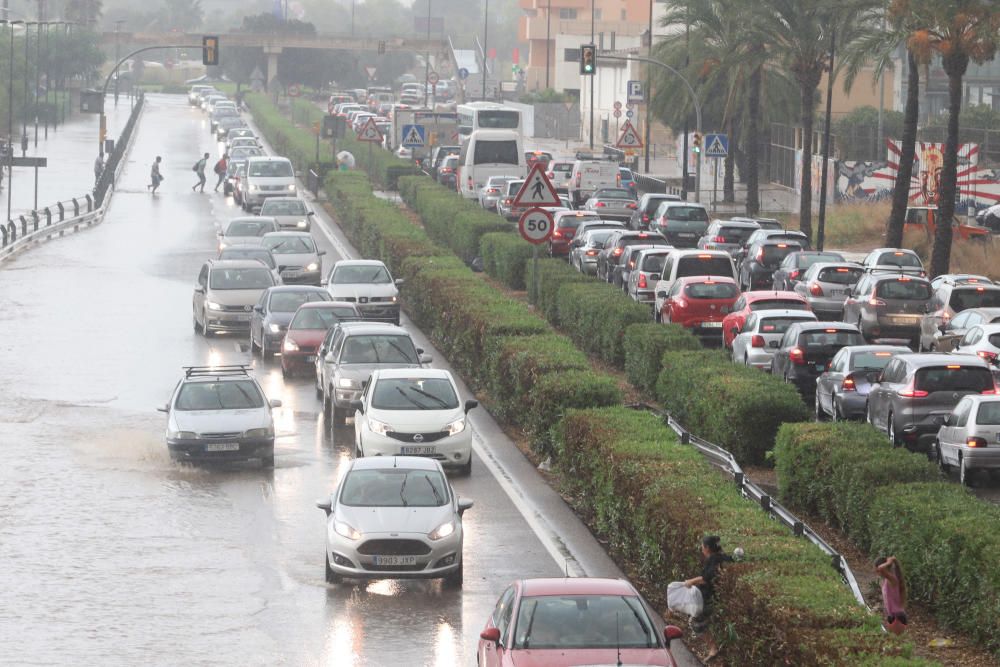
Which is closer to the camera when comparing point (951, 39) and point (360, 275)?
point (360, 275)

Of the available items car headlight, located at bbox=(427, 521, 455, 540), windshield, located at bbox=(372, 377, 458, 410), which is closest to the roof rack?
windshield, located at bbox=(372, 377, 458, 410)

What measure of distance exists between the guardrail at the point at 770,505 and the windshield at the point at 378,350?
4.74m

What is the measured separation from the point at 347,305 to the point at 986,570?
20630 mm

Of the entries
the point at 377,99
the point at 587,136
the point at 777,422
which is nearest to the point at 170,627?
the point at 777,422

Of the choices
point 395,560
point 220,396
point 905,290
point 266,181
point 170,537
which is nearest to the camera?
point 395,560

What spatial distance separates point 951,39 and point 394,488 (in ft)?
91.8

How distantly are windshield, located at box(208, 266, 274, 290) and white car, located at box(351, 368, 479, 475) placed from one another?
1414 centimetres

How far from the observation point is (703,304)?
121 ft

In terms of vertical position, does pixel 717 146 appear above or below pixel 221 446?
above

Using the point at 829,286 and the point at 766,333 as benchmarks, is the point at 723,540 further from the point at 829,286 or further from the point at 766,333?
the point at 829,286

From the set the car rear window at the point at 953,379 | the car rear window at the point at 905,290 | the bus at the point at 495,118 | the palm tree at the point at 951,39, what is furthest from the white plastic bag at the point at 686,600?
the bus at the point at 495,118

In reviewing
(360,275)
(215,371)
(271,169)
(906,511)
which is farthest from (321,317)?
(271,169)

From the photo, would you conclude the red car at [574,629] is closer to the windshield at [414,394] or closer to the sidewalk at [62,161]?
the windshield at [414,394]

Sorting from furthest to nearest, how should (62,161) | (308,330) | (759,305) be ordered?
(62,161) < (759,305) < (308,330)
